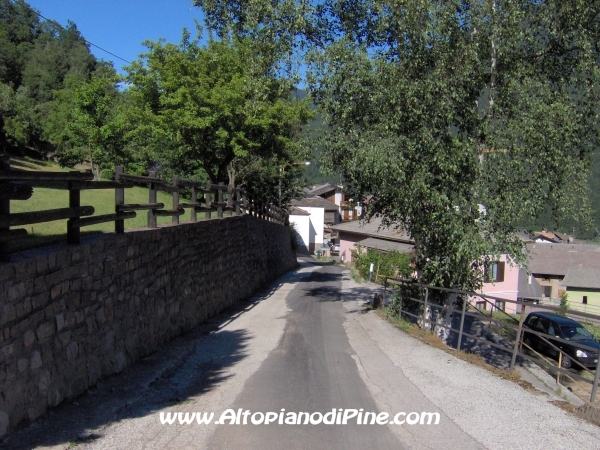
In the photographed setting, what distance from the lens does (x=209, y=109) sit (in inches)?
865

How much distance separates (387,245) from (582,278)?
78.3 ft

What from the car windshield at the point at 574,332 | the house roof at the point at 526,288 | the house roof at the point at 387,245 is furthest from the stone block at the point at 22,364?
the house roof at the point at 526,288

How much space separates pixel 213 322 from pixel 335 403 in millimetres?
6297

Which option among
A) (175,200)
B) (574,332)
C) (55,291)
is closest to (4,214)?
(55,291)

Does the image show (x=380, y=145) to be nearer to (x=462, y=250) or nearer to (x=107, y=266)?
(x=462, y=250)

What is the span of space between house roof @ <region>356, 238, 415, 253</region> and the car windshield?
1394cm

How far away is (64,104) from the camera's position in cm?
4425

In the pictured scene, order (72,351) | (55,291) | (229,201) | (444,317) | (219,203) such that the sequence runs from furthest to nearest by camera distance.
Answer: (229,201), (219,203), (444,317), (72,351), (55,291)

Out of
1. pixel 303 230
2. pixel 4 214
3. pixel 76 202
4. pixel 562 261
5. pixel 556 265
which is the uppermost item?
pixel 76 202

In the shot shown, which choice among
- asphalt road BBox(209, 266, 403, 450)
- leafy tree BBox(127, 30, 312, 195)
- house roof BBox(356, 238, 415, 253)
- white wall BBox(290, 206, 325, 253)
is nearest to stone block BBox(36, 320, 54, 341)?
asphalt road BBox(209, 266, 403, 450)

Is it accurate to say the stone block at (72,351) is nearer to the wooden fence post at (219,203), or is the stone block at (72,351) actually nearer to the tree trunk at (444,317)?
the wooden fence post at (219,203)

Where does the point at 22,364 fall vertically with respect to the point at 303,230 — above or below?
above

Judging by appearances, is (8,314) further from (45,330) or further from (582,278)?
(582,278)

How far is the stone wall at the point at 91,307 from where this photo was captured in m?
5.01
